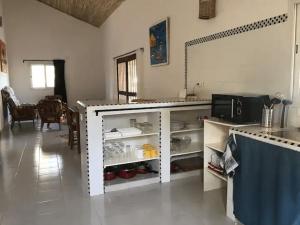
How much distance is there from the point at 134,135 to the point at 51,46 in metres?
7.41

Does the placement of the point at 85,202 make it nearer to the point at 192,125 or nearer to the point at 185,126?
the point at 185,126

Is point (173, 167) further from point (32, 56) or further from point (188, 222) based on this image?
point (32, 56)

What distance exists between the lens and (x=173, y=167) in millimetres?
3463

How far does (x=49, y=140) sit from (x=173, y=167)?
3.23 meters

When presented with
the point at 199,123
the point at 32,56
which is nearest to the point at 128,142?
the point at 199,123

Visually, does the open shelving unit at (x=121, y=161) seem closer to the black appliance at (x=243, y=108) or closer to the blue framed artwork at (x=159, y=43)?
the black appliance at (x=243, y=108)

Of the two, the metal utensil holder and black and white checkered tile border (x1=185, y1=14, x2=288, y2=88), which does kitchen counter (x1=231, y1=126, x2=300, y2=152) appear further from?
black and white checkered tile border (x1=185, y1=14, x2=288, y2=88)

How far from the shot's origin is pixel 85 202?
9.00 feet

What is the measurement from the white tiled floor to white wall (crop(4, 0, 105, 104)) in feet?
19.4

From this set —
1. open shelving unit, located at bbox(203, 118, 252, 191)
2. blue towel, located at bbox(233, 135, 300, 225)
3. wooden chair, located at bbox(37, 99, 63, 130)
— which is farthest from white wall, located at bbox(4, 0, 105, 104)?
blue towel, located at bbox(233, 135, 300, 225)

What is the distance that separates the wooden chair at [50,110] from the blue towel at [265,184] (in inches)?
210

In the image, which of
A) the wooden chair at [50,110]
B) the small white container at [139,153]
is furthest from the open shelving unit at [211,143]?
the wooden chair at [50,110]

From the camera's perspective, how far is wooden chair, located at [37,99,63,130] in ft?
21.6

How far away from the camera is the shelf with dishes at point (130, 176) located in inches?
121
